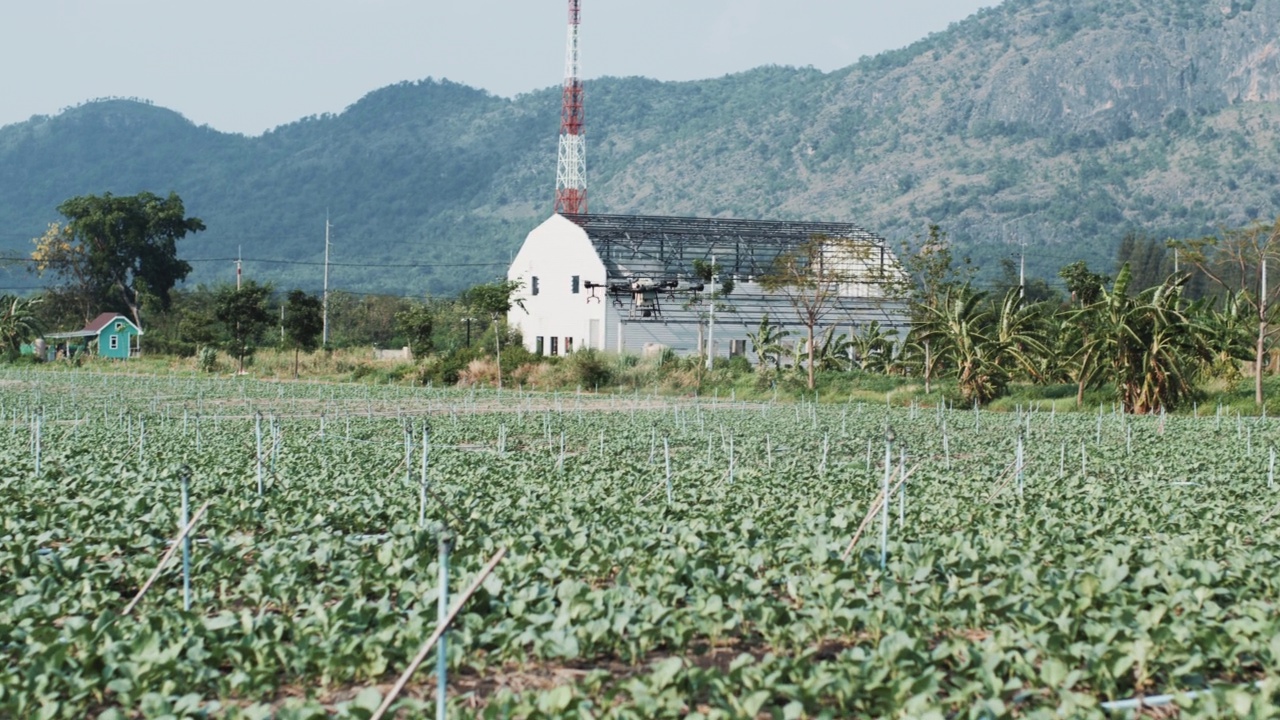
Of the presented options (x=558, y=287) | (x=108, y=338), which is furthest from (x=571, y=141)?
(x=108, y=338)

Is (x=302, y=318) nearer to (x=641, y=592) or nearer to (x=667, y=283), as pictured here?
(x=667, y=283)

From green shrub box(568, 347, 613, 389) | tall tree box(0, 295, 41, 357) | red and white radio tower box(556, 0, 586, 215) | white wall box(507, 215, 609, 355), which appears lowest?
Result: green shrub box(568, 347, 613, 389)

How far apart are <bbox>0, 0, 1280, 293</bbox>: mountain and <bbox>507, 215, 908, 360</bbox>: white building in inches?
2686

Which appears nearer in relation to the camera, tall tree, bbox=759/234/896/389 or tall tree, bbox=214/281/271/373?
tall tree, bbox=759/234/896/389

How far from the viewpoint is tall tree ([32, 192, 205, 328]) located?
73062 mm

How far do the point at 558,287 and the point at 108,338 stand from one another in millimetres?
28206

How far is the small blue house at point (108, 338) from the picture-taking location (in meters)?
65.1

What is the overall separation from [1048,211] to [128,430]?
379 ft

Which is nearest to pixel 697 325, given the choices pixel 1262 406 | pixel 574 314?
pixel 574 314

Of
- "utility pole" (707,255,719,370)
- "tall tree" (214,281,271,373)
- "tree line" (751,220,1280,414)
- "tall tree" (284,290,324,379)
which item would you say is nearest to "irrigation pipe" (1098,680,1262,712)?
"tree line" (751,220,1280,414)

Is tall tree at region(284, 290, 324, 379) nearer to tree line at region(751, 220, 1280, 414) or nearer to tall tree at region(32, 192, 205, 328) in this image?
tree line at region(751, 220, 1280, 414)

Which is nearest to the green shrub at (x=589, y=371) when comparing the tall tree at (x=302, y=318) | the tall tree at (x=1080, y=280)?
the tall tree at (x=302, y=318)

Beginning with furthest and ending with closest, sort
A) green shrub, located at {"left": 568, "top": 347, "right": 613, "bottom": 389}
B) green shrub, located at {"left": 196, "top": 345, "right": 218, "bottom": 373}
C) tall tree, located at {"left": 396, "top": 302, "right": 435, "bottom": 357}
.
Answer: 1. green shrub, located at {"left": 196, "top": 345, "right": 218, "bottom": 373}
2. tall tree, located at {"left": 396, "top": 302, "right": 435, "bottom": 357}
3. green shrub, located at {"left": 568, "top": 347, "right": 613, "bottom": 389}

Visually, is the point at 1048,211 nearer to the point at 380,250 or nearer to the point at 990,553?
the point at 380,250
